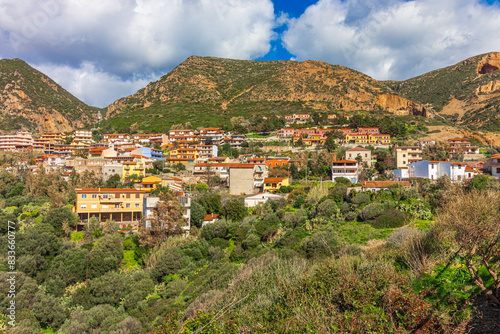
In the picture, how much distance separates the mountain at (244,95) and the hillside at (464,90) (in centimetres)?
1689

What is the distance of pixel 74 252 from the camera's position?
2383cm

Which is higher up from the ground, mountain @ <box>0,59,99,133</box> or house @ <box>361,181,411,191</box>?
mountain @ <box>0,59,99,133</box>

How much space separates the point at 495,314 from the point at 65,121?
13326 centimetres

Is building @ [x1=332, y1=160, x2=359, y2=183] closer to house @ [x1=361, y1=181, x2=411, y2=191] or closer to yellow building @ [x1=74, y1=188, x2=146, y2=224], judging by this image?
house @ [x1=361, y1=181, x2=411, y2=191]

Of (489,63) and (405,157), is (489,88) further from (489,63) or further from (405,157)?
(405,157)

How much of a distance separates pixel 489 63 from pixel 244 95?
9108 cm

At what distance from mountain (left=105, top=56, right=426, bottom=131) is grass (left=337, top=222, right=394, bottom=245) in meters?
61.4

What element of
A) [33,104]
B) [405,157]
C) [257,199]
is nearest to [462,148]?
[405,157]

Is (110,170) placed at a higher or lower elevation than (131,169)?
lower

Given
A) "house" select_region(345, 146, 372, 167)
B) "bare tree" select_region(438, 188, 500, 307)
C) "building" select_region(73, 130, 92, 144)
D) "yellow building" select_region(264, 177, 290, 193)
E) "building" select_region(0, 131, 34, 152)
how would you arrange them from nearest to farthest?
"bare tree" select_region(438, 188, 500, 307) → "yellow building" select_region(264, 177, 290, 193) → "house" select_region(345, 146, 372, 167) → "building" select_region(0, 131, 34, 152) → "building" select_region(73, 130, 92, 144)

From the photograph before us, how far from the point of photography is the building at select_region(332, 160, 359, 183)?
4228 centimetres

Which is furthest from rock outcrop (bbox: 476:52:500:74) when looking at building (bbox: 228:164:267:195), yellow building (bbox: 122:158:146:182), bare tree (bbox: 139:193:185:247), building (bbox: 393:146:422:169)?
bare tree (bbox: 139:193:185:247)

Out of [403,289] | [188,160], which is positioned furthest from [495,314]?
[188,160]

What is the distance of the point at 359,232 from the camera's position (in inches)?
949
